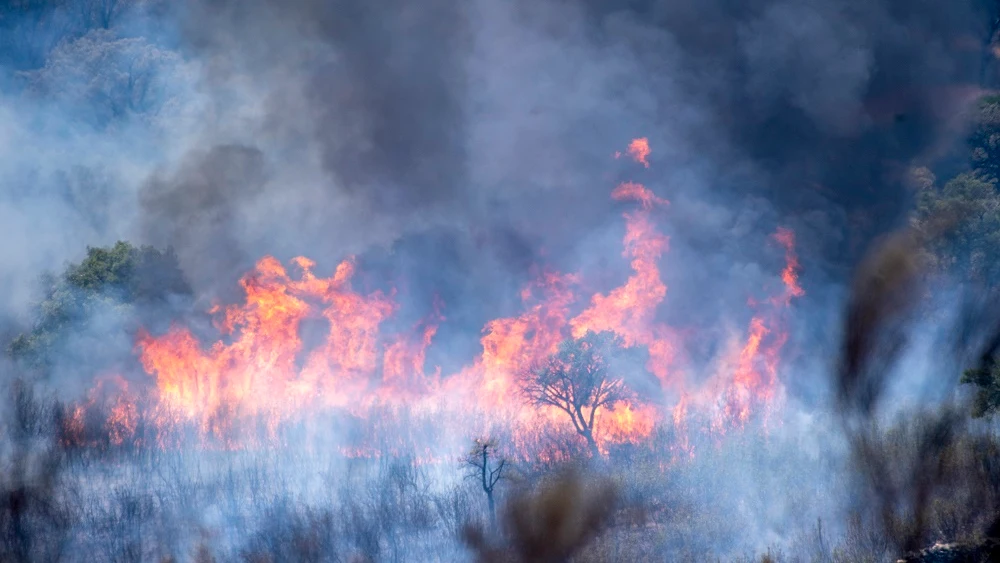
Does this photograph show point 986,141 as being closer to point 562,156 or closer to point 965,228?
point 965,228

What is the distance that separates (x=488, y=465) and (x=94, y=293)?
19.5m

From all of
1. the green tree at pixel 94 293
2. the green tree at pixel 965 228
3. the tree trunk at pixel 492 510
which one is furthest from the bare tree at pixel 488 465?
the green tree at pixel 965 228

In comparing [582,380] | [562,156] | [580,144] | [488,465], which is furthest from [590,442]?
[580,144]

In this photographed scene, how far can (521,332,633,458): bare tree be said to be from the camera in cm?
3634

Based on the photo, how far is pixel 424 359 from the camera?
137ft

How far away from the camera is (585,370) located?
120 feet

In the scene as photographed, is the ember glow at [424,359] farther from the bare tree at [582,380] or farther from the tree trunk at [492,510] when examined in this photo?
the tree trunk at [492,510]

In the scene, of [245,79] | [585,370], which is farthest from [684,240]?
[245,79]

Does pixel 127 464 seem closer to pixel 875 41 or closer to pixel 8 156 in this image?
pixel 8 156

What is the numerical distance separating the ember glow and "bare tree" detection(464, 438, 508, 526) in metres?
2.14

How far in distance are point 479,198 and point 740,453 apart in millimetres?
17940

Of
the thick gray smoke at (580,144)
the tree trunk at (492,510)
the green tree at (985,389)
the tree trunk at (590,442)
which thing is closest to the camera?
the green tree at (985,389)

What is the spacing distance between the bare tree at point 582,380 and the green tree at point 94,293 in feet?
57.1

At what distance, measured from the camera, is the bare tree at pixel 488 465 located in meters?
31.4
